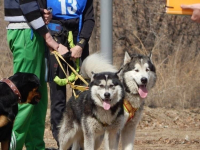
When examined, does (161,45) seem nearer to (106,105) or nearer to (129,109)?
(129,109)

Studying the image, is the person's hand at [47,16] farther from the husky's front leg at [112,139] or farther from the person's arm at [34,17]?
the husky's front leg at [112,139]

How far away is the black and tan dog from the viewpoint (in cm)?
560

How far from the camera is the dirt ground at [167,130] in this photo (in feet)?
25.9

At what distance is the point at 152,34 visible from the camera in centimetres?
1188

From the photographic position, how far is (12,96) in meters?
5.69

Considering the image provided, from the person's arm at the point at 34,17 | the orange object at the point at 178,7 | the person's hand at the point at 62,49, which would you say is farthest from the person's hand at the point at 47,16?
the orange object at the point at 178,7

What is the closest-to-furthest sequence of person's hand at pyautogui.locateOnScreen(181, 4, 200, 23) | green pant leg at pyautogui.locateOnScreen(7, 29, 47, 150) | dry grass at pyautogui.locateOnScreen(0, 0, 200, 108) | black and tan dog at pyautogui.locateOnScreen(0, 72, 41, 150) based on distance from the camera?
person's hand at pyautogui.locateOnScreen(181, 4, 200, 23)
black and tan dog at pyautogui.locateOnScreen(0, 72, 41, 150)
green pant leg at pyautogui.locateOnScreen(7, 29, 47, 150)
dry grass at pyautogui.locateOnScreen(0, 0, 200, 108)

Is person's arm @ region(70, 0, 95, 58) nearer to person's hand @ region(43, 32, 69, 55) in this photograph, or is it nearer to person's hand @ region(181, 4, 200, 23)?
person's hand @ region(43, 32, 69, 55)

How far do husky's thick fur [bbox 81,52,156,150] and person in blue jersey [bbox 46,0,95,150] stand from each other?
9.9 inches

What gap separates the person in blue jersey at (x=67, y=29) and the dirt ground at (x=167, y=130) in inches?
55.2

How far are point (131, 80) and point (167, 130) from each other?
2.66 m

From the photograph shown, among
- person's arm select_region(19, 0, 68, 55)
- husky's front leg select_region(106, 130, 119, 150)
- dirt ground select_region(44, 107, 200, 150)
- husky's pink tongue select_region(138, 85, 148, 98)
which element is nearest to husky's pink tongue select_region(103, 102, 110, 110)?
husky's front leg select_region(106, 130, 119, 150)

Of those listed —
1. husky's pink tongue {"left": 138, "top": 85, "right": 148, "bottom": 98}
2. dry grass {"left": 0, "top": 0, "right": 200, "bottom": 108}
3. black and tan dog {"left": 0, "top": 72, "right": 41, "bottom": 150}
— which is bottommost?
dry grass {"left": 0, "top": 0, "right": 200, "bottom": 108}

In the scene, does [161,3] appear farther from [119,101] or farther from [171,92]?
[119,101]
